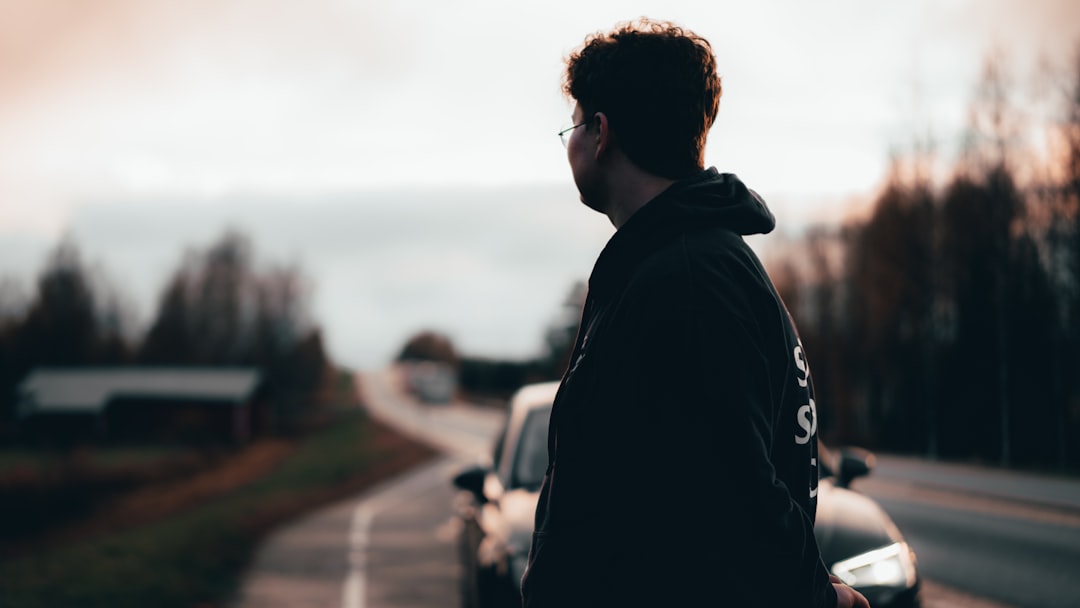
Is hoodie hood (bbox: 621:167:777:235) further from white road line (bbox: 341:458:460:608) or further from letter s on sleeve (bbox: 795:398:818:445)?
white road line (bbox: 341:458:460:608)

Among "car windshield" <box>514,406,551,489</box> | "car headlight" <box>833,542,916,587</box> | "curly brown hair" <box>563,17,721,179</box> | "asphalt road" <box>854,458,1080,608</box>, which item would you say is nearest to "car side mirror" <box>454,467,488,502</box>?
"car windshield" <box>514,406,551,489</box>

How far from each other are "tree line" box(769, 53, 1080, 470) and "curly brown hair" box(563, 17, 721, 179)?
2814 centimetres

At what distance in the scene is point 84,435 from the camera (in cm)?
7362

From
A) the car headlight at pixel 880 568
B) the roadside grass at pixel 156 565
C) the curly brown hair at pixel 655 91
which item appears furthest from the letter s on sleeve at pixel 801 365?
the roadside grass at pixel 156 565

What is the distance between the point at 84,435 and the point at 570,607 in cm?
7873

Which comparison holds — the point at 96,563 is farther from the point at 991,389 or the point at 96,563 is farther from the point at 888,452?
the point at 888,452

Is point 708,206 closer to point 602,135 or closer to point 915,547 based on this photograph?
point 602,135

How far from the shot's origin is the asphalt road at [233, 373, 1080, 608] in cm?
879

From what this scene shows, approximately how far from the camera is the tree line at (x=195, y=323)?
90.4 m

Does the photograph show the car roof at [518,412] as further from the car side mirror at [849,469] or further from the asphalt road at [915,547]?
the car side mirror at [849,469]

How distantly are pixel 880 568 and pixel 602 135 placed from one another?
11.5ft

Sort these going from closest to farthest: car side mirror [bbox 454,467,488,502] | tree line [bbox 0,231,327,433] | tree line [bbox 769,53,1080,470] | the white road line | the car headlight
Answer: the car headlight < car side mirror [bbox 454,467,488,502] < the white road line < tree line [bbox 769,53,1080,470] < tree line [bbox 0,231,327,433]

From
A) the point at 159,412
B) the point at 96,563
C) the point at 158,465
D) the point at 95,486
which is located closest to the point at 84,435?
the point at 159,412

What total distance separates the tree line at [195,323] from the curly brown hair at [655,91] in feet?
281
